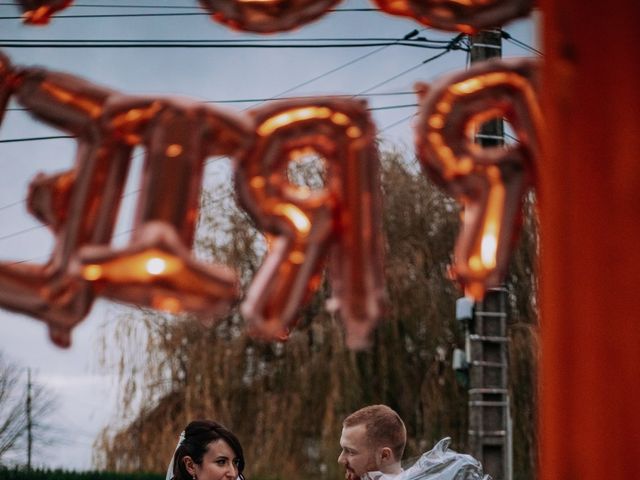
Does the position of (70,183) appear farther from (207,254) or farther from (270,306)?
(207,254)

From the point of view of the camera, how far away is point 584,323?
2.39m

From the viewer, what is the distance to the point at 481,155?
2559 mm

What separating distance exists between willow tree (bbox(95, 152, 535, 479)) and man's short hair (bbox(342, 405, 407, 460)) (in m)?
8.37

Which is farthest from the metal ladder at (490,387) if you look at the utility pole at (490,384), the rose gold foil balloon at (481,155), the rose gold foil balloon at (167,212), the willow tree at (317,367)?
the rose gold foil balloon at (167,212)

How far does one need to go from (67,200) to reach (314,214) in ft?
1.81

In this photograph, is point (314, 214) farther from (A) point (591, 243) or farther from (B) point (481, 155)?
(A) point (591, 243)

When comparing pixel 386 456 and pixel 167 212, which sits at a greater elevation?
pixel 167 212

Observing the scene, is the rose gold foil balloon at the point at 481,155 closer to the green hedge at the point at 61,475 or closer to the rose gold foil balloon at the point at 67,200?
the rose gold foil balloon at the point at 67,200

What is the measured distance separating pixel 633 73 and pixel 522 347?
38.0 ft

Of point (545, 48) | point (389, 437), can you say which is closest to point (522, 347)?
point (389, 437)

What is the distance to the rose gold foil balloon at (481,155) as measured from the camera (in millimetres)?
2531

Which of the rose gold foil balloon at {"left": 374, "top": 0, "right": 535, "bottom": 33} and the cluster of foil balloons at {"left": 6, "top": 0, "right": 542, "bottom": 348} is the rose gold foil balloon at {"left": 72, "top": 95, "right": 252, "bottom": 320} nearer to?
the cluster of foil balloons at {"left": 6, "top": 0, "right": 542, "bottom": 348}

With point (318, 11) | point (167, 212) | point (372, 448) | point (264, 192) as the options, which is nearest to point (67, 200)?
point (167, 212)

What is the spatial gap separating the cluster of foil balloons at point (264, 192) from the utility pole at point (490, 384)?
749 centimetres
